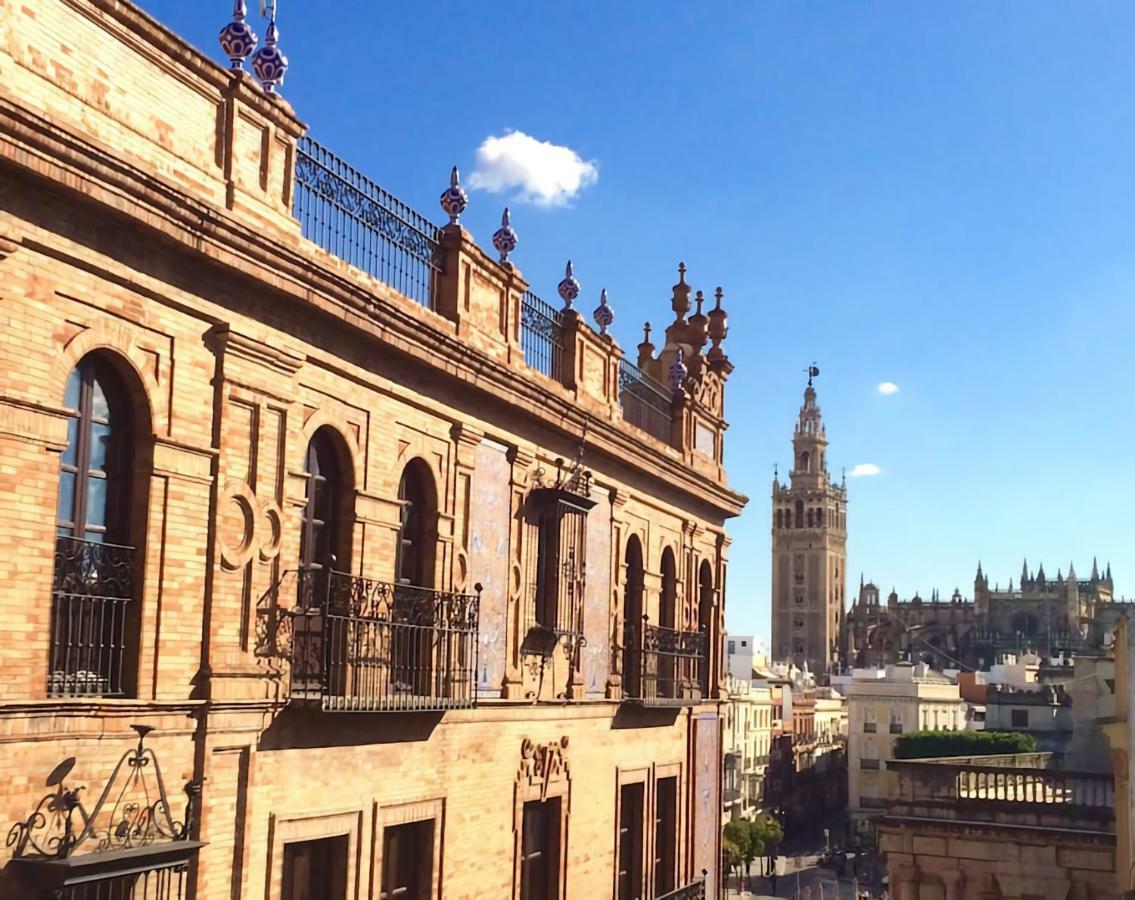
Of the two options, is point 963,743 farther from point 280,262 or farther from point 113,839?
point 113,839

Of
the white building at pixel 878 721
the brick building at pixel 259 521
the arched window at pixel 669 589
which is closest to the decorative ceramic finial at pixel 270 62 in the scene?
the brick building at pixel 259 521

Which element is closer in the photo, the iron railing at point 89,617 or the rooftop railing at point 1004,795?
the iron railing at point 89,617

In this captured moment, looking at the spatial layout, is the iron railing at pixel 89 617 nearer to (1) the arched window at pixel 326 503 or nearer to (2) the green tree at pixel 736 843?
(1) the arched window at pixel 326 503

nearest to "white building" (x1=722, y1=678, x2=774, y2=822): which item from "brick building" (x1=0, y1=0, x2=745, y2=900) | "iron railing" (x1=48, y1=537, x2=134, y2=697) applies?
"brick building" (x1=0, y1=0, x2=745, y2=900)

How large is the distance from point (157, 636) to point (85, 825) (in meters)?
1.30

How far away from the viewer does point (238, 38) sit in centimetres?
1024

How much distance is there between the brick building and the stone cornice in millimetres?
25

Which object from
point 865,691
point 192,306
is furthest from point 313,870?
point 865,691

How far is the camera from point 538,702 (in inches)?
589

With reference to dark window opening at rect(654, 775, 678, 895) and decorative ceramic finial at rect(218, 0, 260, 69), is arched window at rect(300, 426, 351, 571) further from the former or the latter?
dark window opening at rect(654, 775, 678, 895)

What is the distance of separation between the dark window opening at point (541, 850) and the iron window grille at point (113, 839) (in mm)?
5933

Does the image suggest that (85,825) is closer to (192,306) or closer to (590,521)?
(192,306)

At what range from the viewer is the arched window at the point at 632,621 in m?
17.6

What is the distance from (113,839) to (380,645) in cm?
325
